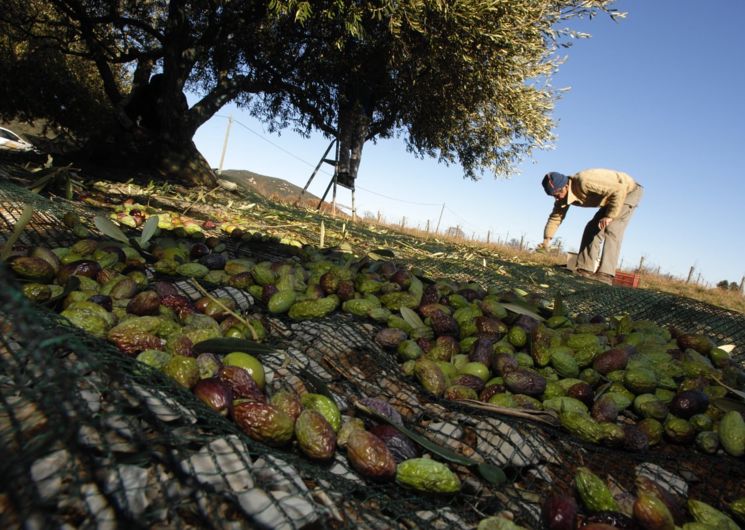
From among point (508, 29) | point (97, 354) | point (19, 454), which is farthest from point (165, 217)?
point (508, 29)

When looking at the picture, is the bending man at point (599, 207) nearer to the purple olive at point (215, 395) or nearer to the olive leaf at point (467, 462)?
the olive leaf at point (467, 462)

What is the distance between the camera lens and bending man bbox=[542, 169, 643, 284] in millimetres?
8156

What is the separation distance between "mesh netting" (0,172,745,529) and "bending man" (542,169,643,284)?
280 inches

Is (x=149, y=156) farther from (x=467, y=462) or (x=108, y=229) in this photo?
(x=467, y=462)

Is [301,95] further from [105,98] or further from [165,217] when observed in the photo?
[165,217]

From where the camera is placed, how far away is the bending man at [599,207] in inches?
321

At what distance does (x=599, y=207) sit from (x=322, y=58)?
24.1ft

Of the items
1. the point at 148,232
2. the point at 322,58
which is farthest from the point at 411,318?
the point at 322,58

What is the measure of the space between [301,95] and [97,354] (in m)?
13.7

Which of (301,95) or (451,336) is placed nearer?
(451,336)

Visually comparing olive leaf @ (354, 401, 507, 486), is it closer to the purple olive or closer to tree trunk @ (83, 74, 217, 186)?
the purple olive

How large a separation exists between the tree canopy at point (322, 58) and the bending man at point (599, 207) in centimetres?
302

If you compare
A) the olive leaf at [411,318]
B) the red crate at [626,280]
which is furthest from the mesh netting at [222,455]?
the red crate at [626,280]

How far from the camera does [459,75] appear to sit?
10.7 metres
